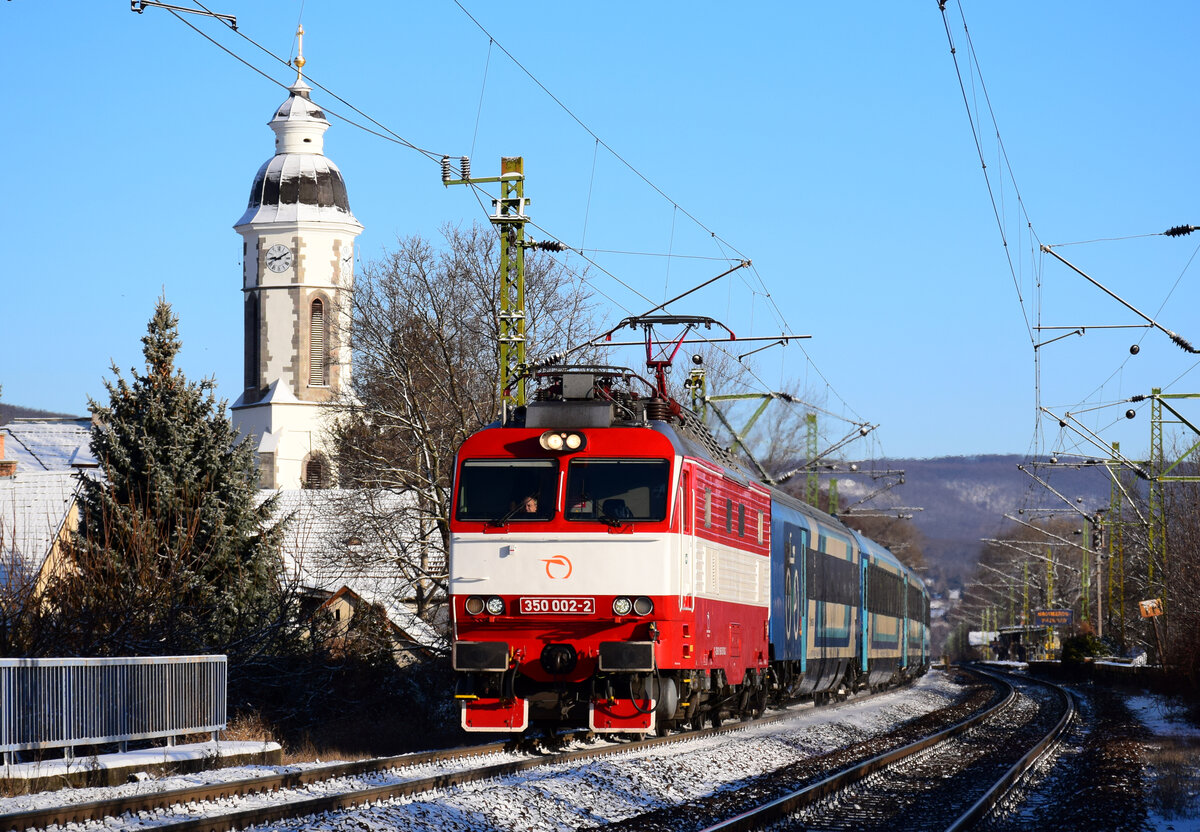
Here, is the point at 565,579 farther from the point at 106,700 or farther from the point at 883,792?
the point at 106,700

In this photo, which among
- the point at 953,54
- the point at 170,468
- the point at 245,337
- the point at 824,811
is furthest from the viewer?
the point at 245,337

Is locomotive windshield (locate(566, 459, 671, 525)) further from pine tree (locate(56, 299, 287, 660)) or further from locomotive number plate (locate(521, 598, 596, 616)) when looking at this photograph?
pine tree (locate(56, 299, 287, 660))

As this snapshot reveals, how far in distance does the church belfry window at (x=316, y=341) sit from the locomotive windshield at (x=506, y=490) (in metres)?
66.7

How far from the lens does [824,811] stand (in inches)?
531

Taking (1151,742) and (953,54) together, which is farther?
(1151,742)

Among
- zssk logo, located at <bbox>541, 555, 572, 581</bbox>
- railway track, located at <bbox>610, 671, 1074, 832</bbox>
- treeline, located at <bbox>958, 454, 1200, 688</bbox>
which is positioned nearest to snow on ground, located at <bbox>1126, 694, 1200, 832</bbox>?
railway track, located at <bbox>610, 671, 1074, 832</bbox>

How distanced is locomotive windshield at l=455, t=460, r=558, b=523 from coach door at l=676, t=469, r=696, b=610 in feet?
4.64

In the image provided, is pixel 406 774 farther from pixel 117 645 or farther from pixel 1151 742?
pixel 1151 742

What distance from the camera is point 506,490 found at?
16.3 m

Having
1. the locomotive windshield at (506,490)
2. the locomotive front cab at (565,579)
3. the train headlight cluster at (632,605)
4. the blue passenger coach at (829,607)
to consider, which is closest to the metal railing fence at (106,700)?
the locomotive front cab at (565,579)

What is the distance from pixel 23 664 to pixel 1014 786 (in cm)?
1034

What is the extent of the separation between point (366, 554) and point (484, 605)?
2200cm

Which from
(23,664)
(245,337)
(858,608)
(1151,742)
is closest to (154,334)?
(858,608)

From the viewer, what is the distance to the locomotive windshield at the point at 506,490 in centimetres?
1616
